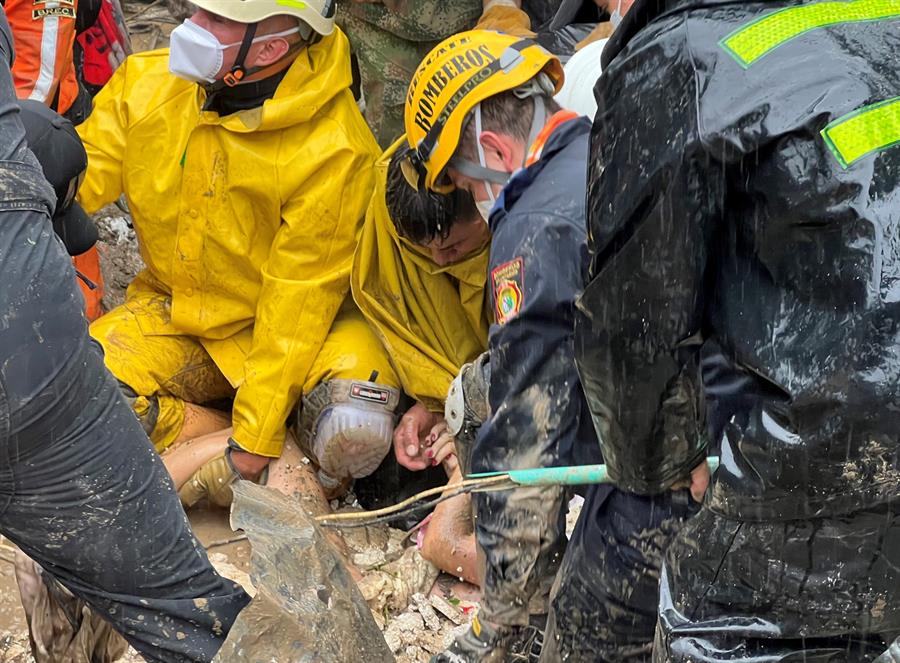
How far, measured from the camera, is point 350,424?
14.6ft

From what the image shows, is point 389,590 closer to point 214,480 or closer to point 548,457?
point 214,480

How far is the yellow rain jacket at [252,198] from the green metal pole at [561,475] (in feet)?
6.92

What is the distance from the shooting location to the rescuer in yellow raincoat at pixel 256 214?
445 cm

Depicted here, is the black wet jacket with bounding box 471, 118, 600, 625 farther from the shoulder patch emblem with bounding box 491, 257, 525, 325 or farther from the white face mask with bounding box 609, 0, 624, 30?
the white face mask with bounding box 609, 0, 624, 30

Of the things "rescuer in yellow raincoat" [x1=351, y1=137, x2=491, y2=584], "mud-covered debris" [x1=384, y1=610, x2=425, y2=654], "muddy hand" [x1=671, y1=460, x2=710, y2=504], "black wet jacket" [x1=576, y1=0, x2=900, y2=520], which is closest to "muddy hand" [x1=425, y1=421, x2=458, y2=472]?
"rescuer in yellow raincoat" [x1=351, y1=137, x2=491, y2=584]

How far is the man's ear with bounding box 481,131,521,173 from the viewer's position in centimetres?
316

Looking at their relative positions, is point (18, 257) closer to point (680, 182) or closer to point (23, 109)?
point (23, 109)

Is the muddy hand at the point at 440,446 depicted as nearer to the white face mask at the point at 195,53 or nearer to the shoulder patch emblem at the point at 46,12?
the white face mask at the point at 195,53

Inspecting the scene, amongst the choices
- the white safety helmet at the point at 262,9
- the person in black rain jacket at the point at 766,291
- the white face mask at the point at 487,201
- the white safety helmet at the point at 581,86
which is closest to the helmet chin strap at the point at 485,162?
the white face mask at the point at 487,201

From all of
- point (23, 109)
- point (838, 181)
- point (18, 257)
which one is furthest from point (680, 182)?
point (23, 109)

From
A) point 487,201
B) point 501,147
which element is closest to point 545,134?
point 501,147

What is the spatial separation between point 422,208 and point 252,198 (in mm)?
953

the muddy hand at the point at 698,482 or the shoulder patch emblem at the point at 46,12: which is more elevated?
the muddy hand at the point at 698,482

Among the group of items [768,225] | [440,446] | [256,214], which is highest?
[768,225]
